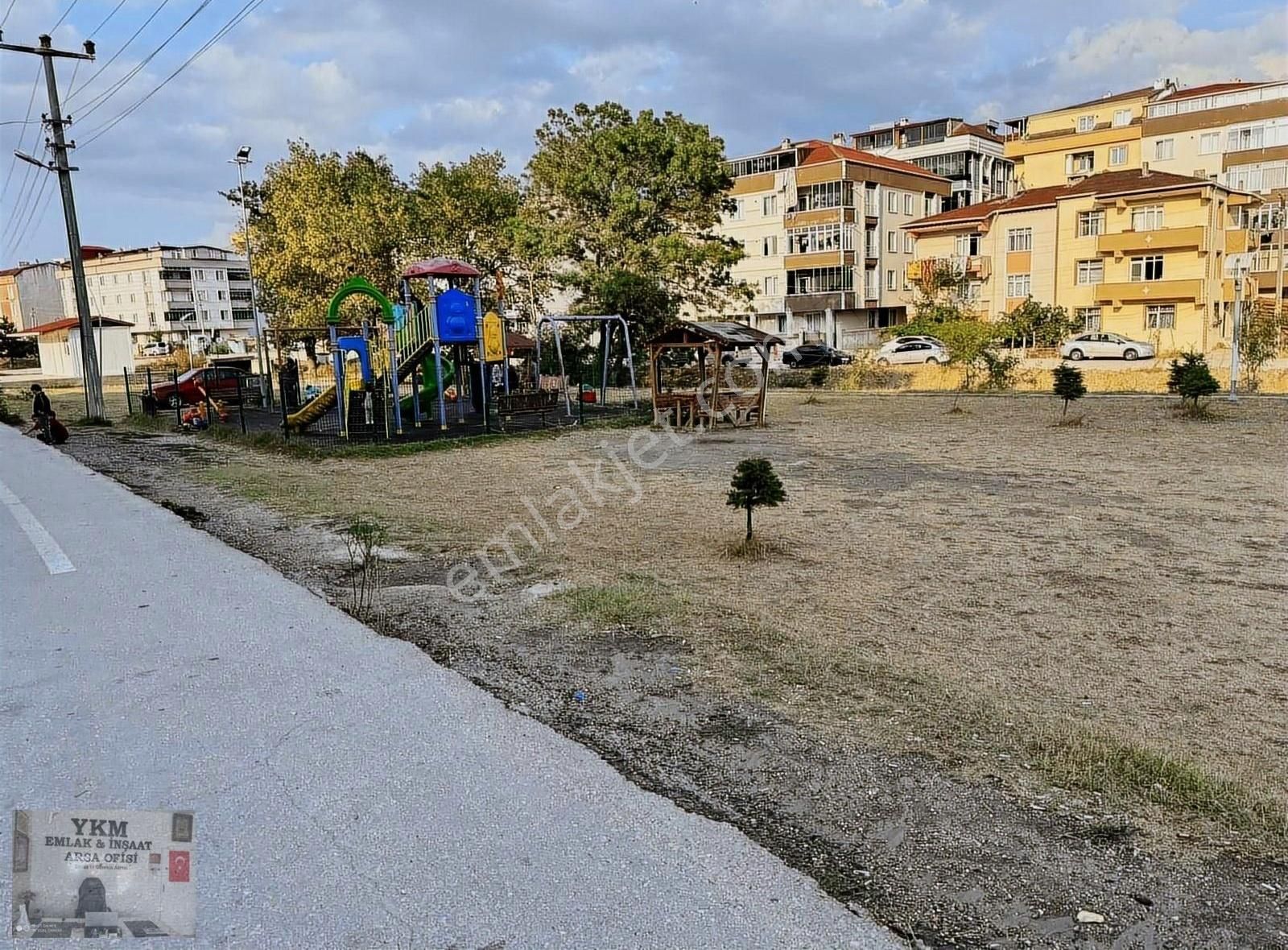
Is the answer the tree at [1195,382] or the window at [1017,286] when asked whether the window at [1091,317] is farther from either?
the tree at [1195,382]

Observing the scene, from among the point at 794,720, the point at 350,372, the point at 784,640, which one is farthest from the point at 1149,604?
the point at 350,372

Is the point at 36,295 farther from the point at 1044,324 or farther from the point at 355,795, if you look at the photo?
the point at 355,795

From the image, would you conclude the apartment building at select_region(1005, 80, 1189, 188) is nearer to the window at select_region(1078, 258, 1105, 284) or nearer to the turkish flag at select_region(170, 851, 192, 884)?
the window at select_region(1078, 258, 1105, 284)

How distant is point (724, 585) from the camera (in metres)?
7.06

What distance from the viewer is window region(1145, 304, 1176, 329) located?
4131 cm

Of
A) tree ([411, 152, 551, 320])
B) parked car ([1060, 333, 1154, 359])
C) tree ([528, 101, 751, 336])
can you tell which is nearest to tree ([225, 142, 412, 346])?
tree ([411, 152, 551, 320])

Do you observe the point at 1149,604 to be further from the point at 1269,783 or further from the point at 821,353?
the point at 821,353

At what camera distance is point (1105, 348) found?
37.3 metres

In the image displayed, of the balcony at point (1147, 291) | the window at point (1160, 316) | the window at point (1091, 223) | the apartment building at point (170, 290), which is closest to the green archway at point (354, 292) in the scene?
the balcony at point (1147, 291)

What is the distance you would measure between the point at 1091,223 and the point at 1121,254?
2.10 metres

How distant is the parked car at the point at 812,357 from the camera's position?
42344 mm

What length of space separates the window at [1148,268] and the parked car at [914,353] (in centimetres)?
1098

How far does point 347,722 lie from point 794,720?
2.12 m

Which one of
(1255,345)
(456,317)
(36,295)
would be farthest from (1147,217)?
(36,295)
